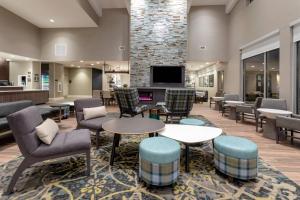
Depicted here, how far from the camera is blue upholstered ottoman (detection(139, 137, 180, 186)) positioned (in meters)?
2.03

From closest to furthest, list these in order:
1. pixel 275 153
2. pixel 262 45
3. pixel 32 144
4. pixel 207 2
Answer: pixel 32 144, pixel 275 153, pixel 262 45, pixel 207 2

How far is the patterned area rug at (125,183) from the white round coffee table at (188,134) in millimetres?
392

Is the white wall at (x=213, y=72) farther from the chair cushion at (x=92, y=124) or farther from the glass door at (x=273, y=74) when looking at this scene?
the chair cushion at (x=92, y=124)

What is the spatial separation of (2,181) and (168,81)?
673 centimetres

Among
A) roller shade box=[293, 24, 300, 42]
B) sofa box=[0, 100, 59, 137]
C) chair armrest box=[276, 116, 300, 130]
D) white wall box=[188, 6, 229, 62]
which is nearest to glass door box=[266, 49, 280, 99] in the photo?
roller shade box=[293, 24, 300, 42]

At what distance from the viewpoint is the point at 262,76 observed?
21.4 ft

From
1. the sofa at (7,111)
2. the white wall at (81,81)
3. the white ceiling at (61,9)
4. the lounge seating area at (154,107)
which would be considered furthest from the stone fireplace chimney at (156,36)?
the white wall at (81,81)

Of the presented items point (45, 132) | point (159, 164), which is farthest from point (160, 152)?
point (45, 132)

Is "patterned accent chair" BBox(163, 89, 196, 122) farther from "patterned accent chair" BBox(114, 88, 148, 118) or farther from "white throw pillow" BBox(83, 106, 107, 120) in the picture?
"white throw pillow" BBox(83, 106, 107, 120)

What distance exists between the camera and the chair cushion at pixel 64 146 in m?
2.16

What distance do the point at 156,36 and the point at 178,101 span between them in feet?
14.0

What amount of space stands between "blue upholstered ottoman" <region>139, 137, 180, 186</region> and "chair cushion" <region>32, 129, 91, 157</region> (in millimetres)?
778

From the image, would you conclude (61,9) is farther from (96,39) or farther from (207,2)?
(207,2)

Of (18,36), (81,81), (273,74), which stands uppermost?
(18,36)
